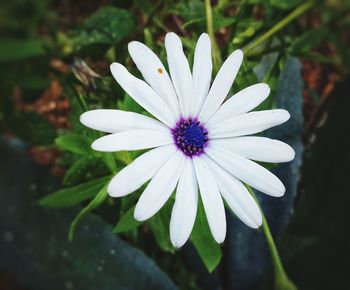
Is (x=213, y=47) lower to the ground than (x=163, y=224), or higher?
higher

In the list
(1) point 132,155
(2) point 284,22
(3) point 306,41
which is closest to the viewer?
(1) point 132,155

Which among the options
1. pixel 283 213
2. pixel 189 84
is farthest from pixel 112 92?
pixel 283 213

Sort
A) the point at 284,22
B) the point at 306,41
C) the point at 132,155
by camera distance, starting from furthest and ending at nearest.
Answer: the point at 306,41
the point at 284,22
the point at 132,155

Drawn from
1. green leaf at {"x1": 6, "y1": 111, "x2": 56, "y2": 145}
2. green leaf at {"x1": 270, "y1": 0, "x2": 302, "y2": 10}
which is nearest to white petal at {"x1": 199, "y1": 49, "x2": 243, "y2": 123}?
green leaf at {"x1": 270, "y1": 0, "x2": 302, "y2": 10}

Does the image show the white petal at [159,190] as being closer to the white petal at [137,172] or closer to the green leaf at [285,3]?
the white petal at [137,172]

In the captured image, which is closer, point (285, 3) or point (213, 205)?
point (213, 205)

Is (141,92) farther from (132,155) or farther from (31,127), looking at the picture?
(31,127)

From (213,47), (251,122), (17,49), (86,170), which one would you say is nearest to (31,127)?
(17,49)

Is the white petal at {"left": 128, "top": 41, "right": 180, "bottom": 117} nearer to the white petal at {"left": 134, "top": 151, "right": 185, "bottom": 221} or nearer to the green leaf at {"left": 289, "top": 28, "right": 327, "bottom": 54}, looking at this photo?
the white petal at {"left": 134, "top": 151, "right": 185, "bottom": 221}
